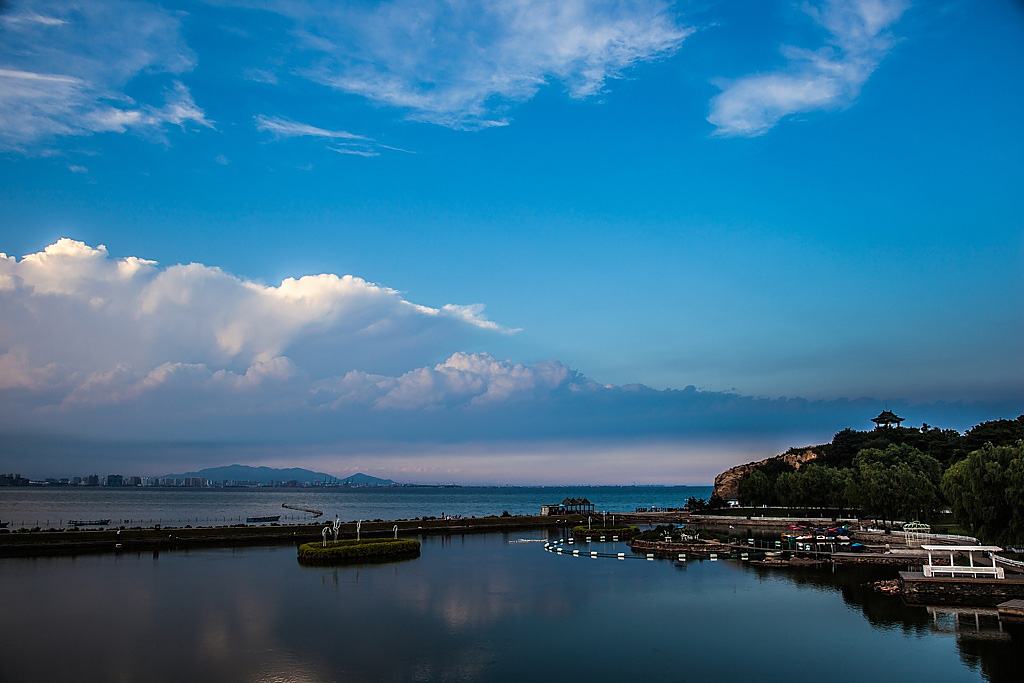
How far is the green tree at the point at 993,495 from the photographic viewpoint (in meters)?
37.2

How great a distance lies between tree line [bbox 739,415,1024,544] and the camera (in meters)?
38.4

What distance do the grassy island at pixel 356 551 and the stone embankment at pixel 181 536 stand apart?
13.4 meters

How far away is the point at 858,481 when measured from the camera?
8131cm

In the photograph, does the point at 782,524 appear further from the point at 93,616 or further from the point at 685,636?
the point at 93,616

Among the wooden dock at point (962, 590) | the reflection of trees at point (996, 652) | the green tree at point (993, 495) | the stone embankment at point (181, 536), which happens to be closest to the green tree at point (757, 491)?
the stone embankment at point (181, 536)

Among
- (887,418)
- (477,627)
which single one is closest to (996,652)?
(477,627)

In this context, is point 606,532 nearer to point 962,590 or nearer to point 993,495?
point 962,590

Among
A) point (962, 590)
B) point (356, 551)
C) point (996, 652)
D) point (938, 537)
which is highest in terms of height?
point (938, 537)

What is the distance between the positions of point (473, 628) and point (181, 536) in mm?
45227

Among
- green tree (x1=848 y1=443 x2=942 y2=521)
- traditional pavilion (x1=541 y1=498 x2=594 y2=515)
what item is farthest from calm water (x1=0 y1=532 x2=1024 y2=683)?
traditional pavilion (x1=541 y1=498 x2=594 y2=515)

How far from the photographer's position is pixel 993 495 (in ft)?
127

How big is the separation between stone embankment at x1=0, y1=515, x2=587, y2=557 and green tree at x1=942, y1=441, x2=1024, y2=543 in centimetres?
5436

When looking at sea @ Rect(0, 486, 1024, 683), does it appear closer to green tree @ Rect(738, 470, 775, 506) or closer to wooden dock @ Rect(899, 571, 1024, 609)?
wooden dock @ Rect(899, 571, 1024, 609)

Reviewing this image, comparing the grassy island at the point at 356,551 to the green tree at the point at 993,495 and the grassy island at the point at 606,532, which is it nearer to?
the grassy island at the point at 606,532
